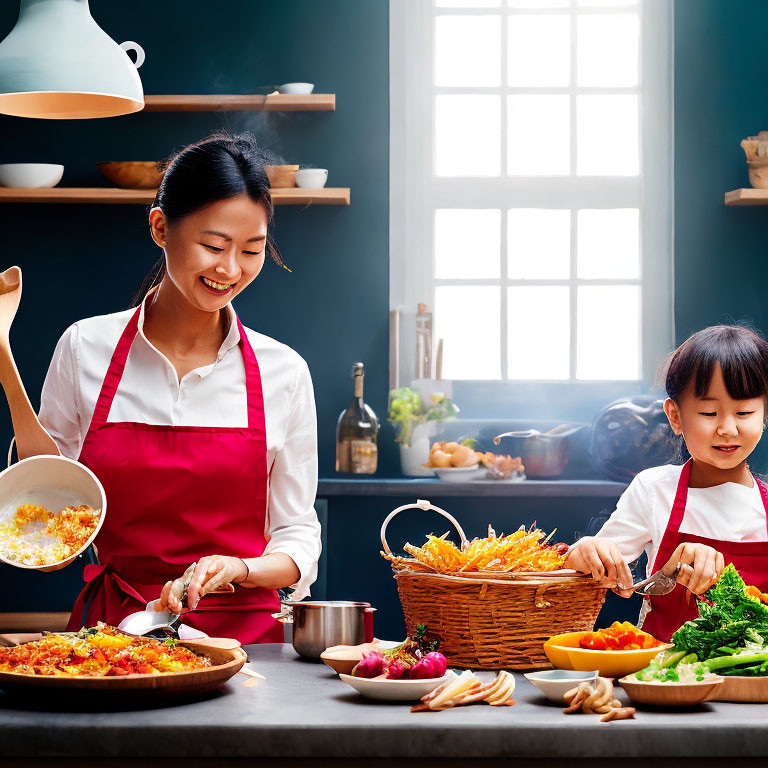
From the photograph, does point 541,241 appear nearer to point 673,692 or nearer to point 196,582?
point 196,582

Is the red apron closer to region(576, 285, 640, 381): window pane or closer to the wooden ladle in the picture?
the wooden ladle

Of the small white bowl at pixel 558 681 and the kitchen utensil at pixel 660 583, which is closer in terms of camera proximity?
the small white bowl at pixel 558 681

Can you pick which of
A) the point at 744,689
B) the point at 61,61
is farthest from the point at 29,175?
the point at 744,689

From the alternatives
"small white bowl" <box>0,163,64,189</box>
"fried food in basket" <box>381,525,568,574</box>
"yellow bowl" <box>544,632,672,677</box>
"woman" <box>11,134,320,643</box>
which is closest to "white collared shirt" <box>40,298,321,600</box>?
"woman" <box>11,134,320,643</box>

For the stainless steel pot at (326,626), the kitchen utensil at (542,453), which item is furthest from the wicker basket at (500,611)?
the kitchen utensil at (542,453)

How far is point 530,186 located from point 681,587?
249 cm

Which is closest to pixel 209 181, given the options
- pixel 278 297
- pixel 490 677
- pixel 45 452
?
pixel 45 452

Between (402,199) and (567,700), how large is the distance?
9.74 ft

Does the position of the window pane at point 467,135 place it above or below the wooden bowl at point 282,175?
above

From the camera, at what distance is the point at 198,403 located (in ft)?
6.79

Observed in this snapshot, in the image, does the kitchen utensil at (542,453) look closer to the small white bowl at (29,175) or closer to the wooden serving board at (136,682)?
the small white bowl at (29,175)

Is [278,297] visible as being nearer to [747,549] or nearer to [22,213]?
[22,213]

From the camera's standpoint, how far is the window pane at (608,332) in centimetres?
411

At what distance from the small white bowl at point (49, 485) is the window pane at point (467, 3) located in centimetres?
296
